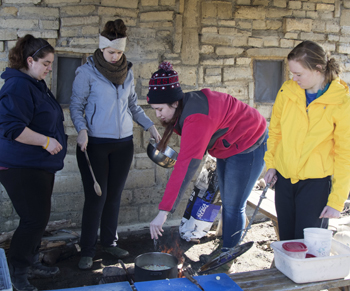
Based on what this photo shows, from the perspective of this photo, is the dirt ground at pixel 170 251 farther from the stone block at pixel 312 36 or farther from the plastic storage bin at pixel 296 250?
the stone block at pixel 312 36

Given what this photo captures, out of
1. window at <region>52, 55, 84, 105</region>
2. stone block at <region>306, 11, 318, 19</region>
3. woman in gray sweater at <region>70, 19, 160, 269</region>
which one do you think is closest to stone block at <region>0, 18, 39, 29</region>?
window at <region>52, 55, 84, 105</region>

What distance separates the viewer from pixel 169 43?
163 inches

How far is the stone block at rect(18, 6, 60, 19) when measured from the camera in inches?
142

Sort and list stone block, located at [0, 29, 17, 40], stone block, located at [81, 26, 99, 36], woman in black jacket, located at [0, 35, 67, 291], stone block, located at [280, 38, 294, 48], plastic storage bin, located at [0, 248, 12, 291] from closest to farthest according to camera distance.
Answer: plastic storage bin, located at [0, 248, 12, 291], woman in black jacket, located at [0, 35, 67, 291], stone block, located at [0, 29, 17, 40], stone block, located at [81, 26, 99, 36], stone block, located at [280, 38, 294, 48]

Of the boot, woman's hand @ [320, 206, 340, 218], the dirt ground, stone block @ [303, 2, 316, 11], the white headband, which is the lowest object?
the dirt ground

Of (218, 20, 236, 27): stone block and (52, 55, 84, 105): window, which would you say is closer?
(52, 55, 84, 105): window

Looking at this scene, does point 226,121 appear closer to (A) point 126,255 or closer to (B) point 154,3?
(A) point 126,255

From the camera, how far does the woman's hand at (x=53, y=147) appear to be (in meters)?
2.62

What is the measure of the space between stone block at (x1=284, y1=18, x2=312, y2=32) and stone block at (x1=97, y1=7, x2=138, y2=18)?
6.36 ft

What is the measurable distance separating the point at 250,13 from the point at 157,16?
1.20m

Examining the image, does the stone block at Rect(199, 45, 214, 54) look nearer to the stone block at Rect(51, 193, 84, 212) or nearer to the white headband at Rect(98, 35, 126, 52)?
the white headband at Rect(98, 35, 126, 52)

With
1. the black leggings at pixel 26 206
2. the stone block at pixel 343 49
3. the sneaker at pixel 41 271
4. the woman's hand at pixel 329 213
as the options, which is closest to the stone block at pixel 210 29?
the stone block at pixel 343 49

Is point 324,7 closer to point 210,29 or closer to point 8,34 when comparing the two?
point 210,29

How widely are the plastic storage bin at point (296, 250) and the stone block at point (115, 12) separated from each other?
9.79 feet
